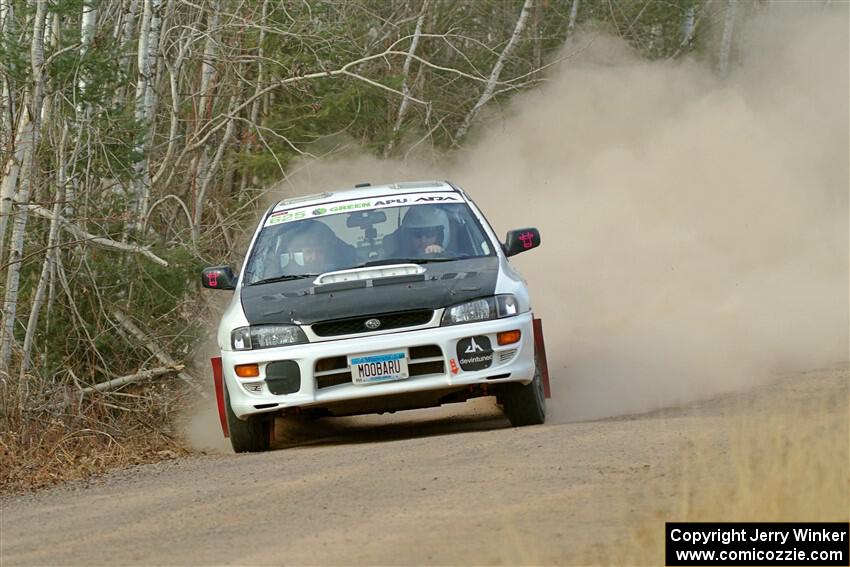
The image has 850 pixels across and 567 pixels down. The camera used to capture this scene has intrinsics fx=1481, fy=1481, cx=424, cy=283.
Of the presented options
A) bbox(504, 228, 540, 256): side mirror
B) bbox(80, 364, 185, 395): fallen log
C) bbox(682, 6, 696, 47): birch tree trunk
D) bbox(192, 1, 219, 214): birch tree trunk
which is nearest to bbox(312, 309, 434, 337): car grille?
bbox(504, 228, 540, 256): side mirror

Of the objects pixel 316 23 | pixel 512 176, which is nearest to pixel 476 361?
pixel 316 23

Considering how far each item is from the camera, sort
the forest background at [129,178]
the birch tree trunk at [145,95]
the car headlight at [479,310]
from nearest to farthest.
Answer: the car headlight at [479,310] < the forest background at [129,178] < the birch tree trunk at [145,95]

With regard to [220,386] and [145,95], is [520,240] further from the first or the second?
[145,95]

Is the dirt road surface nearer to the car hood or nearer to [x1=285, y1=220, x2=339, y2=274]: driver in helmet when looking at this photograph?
the car hood

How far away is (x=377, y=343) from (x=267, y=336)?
720mm

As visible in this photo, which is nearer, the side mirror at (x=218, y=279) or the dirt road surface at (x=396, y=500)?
the dirt road surface at (x=396, y=500)

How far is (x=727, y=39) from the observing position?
95.8 ft

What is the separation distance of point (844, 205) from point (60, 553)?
1859 centimetres

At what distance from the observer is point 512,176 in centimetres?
2259

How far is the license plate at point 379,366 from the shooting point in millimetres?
9031

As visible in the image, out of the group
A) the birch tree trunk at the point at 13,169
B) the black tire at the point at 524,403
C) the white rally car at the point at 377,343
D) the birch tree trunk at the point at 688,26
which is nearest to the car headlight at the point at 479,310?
the white rally car at the point at 377,343

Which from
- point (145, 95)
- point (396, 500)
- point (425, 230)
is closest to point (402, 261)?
point (425, 230)

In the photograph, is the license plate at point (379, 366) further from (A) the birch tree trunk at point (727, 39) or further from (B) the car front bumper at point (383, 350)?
(A) the birch tree trunk at point (727, 39)

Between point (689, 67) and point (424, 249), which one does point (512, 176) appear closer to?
point (689, 67)
